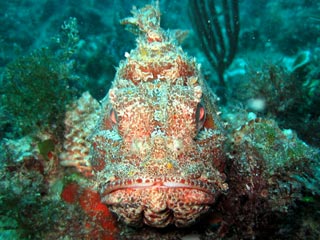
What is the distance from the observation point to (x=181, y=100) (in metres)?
3.71

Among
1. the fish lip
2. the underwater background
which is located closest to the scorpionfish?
the fish lip

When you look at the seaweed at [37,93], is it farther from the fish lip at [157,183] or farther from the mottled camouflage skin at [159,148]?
the fish lip at [157,183]

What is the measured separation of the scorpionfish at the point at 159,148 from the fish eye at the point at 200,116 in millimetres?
14

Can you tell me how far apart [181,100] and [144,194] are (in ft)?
4.32

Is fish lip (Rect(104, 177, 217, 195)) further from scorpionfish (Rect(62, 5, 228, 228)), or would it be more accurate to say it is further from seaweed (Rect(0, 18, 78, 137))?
seaweed (Rect(0, 18, 78, 137))

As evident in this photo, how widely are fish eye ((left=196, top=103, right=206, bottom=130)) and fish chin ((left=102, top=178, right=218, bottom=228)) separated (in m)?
0.93

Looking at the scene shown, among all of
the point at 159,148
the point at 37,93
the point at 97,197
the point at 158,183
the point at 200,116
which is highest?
the point at 37,93

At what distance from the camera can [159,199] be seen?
3021mm

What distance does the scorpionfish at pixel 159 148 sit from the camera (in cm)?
311

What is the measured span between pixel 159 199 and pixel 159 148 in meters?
0.58

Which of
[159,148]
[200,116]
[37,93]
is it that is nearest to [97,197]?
[159,148]

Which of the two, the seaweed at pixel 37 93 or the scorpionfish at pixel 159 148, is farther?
the seaweed at pixel 37 93

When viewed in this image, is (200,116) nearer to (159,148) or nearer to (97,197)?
(159,148)

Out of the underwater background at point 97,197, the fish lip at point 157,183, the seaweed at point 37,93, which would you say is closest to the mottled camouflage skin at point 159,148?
the fish lip at point 157,183
